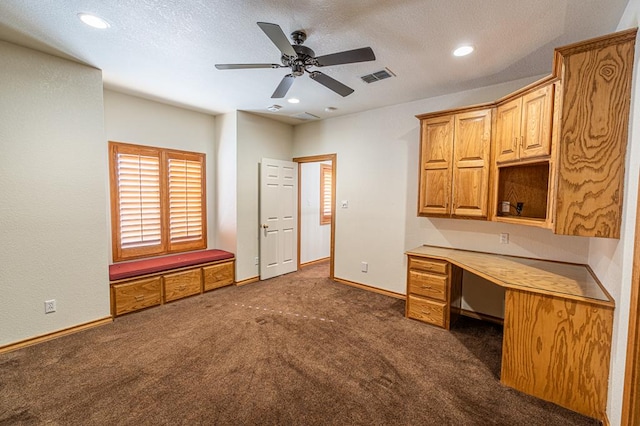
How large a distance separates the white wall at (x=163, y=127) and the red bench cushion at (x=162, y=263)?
48cm

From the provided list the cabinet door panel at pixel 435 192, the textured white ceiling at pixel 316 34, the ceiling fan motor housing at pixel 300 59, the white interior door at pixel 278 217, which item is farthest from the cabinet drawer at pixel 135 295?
the cabinet door panel at pixel 435 192

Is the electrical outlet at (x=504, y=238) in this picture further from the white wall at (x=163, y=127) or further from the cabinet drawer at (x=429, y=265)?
the white wall at (x=163, y=127)

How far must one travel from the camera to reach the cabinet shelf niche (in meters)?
2.81

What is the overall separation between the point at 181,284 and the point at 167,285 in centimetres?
18

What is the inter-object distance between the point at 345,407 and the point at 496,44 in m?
3.16

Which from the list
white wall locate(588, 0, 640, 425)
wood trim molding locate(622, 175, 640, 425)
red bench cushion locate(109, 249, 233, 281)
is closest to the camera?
wood trim molding locate(622, 175, 640, 425)

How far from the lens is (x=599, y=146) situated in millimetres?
1756

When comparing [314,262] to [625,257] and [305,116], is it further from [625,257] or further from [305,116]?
[625,257]

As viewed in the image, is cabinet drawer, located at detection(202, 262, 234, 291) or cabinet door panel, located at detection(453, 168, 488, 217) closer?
cabinet door panel, located at detection(453, 168, 488, 217)

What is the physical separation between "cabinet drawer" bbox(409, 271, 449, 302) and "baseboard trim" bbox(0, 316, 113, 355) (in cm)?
354

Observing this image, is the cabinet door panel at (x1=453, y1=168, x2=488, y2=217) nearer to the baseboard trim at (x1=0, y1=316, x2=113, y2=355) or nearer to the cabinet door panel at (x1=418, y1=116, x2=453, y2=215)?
the cabinet door panel at (x1=418, y1=116, x2=453, y2=215)

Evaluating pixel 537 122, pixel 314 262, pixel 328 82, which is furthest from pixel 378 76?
pixel 314 262

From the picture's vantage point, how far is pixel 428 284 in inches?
122

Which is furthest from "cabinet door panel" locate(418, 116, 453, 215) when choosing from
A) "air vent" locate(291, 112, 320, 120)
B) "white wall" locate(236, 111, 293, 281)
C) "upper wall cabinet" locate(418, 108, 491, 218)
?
"white wall" locate(236, 111, 293, 281)
